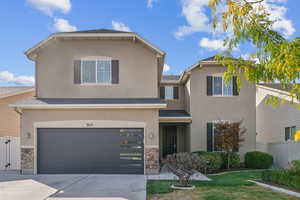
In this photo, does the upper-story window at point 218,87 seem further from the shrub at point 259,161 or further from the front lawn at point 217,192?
the front lawn at point 217,192

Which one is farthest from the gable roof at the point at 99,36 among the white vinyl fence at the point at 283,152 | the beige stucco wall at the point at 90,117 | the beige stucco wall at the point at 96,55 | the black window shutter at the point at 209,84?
the white vinyl fence at the point at 283,152

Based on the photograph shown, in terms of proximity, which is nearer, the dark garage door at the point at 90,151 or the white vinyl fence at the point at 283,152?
the dark garage door at the point at 90,151

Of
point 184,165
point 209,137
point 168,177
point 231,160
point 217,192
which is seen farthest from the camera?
point 209,137

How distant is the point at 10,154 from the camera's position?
16.5m

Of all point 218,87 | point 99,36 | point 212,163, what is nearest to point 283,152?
point 212,163

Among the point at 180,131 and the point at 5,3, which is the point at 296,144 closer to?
the point at 180,131

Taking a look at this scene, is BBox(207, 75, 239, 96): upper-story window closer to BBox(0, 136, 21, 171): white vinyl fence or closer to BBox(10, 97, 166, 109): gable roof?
BBox(10, 97, 166, 109): gable roof

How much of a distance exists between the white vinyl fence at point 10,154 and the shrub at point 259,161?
1261cm

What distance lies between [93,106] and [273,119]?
12.4m

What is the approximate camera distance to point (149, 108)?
15.1 metres

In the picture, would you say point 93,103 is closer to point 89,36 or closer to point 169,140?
point 89,36

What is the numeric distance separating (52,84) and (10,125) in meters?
7.05

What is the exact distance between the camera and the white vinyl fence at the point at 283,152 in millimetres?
16391

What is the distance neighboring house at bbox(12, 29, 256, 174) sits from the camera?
15.1 meters
